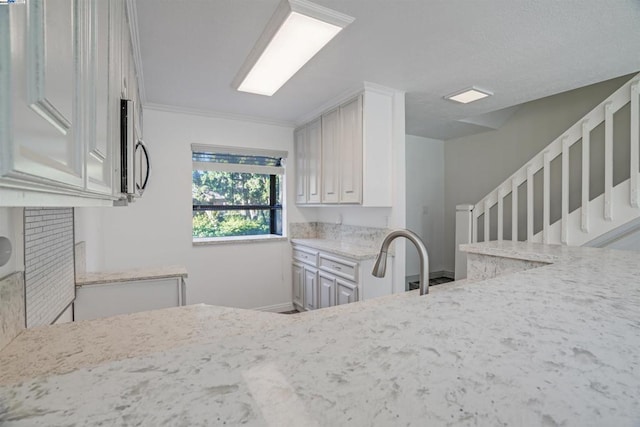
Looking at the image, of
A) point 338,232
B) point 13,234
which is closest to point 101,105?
point 13,234

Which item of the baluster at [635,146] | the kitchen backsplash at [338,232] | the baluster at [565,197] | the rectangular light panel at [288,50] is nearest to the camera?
the rectangular light panel at [288,50]

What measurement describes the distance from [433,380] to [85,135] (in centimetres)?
77

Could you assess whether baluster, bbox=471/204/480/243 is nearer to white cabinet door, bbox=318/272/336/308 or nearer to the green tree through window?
white cabinet door, bbox=318/272/336/308

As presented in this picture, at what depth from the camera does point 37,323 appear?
1212 mm

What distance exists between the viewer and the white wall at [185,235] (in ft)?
10.3

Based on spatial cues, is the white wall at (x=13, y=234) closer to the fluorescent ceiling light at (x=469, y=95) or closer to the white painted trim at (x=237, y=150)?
the white painted trim at (x=237, y=150)

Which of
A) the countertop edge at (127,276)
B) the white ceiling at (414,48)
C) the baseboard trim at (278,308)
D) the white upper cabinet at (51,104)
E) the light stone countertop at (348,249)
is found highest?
the white ceiling at (414,48)


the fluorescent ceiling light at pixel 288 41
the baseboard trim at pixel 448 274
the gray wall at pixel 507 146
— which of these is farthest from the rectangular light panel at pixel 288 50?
the baseboard trim at pixel 448 274

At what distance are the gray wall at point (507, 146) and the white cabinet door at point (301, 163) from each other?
301cm

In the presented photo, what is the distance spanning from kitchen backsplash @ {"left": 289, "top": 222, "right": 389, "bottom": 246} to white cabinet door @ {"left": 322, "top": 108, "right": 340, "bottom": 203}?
1.76 ft

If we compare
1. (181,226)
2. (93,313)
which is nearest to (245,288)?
(181,226)

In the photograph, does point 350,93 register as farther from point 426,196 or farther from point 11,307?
point 426,196

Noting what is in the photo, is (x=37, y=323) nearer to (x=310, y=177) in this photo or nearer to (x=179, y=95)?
(x=179, y=95)

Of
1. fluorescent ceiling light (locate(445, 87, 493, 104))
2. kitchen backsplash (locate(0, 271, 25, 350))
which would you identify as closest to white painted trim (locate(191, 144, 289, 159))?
fluorescent ceiling light (locate(445, 87, 493, 104))
